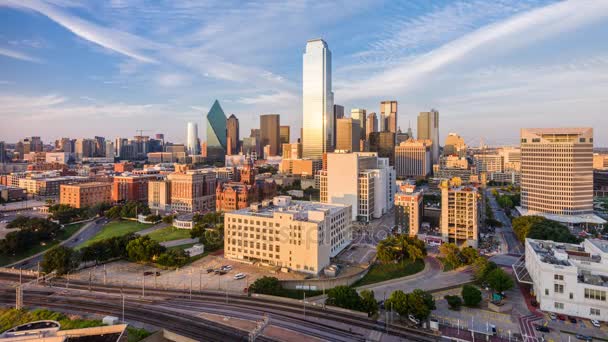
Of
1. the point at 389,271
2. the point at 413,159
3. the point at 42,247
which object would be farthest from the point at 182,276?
the point at 413,159

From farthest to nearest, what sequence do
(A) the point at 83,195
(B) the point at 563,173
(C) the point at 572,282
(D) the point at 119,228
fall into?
(A) the point at 83,195 → (D) the point at 119,228 → (B) the point at 563,173 → (C) the point at 572,282

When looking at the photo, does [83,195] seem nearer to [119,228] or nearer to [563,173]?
[119,228]

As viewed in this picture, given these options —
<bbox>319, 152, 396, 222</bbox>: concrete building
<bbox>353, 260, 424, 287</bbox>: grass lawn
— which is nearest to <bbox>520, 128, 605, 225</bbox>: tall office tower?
<bbox>319, 152, 396, 222</bbox>: concrete building

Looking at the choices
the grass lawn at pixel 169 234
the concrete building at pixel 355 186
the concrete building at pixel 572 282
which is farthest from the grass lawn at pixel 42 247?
the concrete building at pixel 572 282


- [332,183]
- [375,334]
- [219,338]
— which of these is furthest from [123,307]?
[332,183]

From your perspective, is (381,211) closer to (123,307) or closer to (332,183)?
(332,183)

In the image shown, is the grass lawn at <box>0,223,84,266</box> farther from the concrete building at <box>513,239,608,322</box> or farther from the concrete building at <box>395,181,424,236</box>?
the concrete building at <box>513,239,608,322</box>

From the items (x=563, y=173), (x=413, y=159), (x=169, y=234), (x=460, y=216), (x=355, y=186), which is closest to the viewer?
(x=460, y=216)
